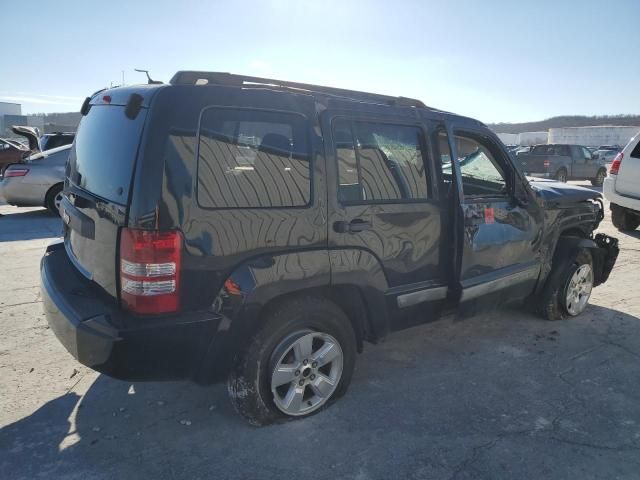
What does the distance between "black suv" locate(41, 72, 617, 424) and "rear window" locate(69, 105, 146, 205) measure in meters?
0.01

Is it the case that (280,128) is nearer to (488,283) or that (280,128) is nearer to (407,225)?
(407,225)

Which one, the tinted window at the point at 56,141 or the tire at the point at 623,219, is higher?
the tinted window at the point at 56,141

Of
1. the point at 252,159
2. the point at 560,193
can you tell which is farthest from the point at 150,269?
the point at 560,193

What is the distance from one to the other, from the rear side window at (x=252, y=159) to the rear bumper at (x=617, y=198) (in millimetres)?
7631

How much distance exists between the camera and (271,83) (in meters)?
2.72

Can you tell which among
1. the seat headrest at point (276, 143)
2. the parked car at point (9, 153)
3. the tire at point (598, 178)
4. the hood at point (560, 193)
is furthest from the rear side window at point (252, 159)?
the tire at point (598, 178)

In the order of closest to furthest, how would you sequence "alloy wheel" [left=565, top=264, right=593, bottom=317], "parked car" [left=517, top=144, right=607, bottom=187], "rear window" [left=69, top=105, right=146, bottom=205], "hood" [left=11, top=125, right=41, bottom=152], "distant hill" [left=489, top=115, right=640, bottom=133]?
"rear window" [left=69, top=105, right=146, bottom=205] < "alloy wheel" [left=565, top=264, right=593, bottom=317] < "hood" [left=11, top=125, right=41, bottom=152] < "parked car" [left=517, top=144, right=607, bottom=187] < "distant hill" [left=489, top=115, right=640, bottom=133]

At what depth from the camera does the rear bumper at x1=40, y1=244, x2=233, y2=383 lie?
2236 mm

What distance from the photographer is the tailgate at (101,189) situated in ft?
7.59

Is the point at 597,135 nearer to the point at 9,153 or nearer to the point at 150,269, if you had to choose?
the point at 9,153

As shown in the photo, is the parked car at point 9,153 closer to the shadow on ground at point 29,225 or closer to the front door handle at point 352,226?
the shadow on ground at point 29,225

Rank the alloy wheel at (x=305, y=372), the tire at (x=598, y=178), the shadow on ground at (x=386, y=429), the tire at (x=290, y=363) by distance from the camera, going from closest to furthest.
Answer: the shadow on ground at (x=386, y=429) → the tire at (x=290, y=363) → the alloy wheel at (x=305, y=372) → the tire at (x=598, y=178)

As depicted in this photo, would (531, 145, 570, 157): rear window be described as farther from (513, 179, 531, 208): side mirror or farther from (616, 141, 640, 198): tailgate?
(513, 179, 531, 208): side mirror

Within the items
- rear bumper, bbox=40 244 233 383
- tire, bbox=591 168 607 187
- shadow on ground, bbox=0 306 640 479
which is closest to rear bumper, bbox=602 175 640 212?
shadow on ground, bbox=0 306 640 479
